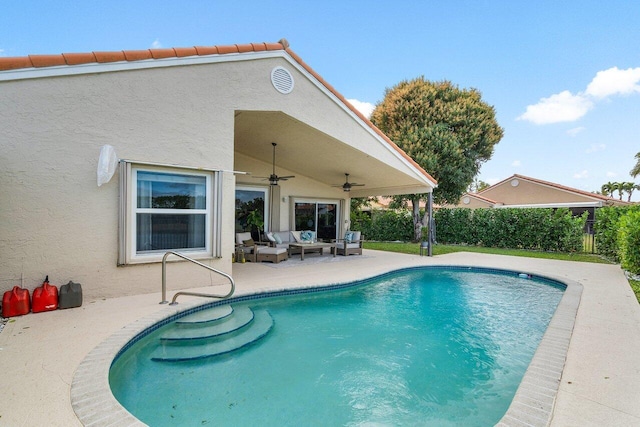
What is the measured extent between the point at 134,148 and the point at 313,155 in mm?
6888

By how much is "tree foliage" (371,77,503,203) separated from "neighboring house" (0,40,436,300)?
35.4ft

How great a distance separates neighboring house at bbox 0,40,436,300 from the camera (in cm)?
566

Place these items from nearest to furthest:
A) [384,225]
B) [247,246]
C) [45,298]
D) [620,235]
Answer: [45,298], [620,235], [247,246], [384,225]

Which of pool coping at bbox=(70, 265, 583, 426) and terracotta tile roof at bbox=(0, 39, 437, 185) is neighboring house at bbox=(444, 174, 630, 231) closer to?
terracotta tile roof at bbox=(0, 39, 437, 185)

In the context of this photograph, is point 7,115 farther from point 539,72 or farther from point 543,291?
point 539,72

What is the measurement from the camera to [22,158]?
5621mm

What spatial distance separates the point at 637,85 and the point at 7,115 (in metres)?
26.1

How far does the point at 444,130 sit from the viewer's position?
19359mm

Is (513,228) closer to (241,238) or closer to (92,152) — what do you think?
(241,238)

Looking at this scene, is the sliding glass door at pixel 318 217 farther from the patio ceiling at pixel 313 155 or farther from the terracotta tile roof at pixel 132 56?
the terracotta tile roof at pixel 132 56

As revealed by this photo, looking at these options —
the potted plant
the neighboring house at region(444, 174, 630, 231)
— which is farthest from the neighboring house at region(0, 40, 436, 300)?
the neighboring house at region(444, 174, 630, 231)

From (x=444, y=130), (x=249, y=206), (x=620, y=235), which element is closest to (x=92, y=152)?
(x=249, y=206)

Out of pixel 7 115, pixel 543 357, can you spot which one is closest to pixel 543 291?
pixel 543 357

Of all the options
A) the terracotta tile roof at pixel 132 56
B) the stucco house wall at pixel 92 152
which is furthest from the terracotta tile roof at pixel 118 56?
the stucco house wall at pixel 92 152
